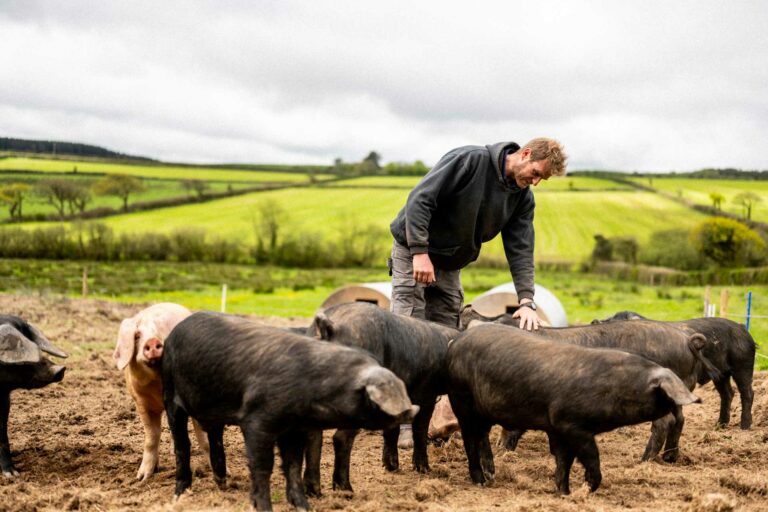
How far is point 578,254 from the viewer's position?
57.7 meters

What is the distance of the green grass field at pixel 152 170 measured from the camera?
40.5 meters

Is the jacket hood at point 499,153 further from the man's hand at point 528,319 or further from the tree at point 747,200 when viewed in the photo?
the tree at point 747,200

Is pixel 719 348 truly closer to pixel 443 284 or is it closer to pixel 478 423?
pixel 443 284

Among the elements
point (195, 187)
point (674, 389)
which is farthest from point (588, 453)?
point (195, 187)

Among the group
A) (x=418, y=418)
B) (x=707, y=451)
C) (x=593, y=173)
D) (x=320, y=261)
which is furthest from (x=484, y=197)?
(x=593, y=173)

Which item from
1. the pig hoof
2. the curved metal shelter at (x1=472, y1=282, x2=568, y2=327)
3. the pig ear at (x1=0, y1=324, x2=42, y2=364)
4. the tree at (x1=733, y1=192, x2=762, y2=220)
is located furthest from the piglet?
the tree at (x1=733, y1=192, x2=762, y2=220)

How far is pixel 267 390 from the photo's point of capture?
4.38 metres

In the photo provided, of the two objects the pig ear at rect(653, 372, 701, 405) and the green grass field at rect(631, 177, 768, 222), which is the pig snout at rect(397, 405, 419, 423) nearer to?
the pig ear at rect(653, 372, 701, 405)

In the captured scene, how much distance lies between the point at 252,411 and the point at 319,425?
422 mm

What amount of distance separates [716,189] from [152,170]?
178 ft

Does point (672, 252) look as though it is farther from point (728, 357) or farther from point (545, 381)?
point (545, 381)

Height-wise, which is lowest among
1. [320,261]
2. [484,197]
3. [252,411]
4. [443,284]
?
[320,261]

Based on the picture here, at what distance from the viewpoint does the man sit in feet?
21.2

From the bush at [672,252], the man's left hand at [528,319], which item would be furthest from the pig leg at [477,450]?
the bush at [672,252]
